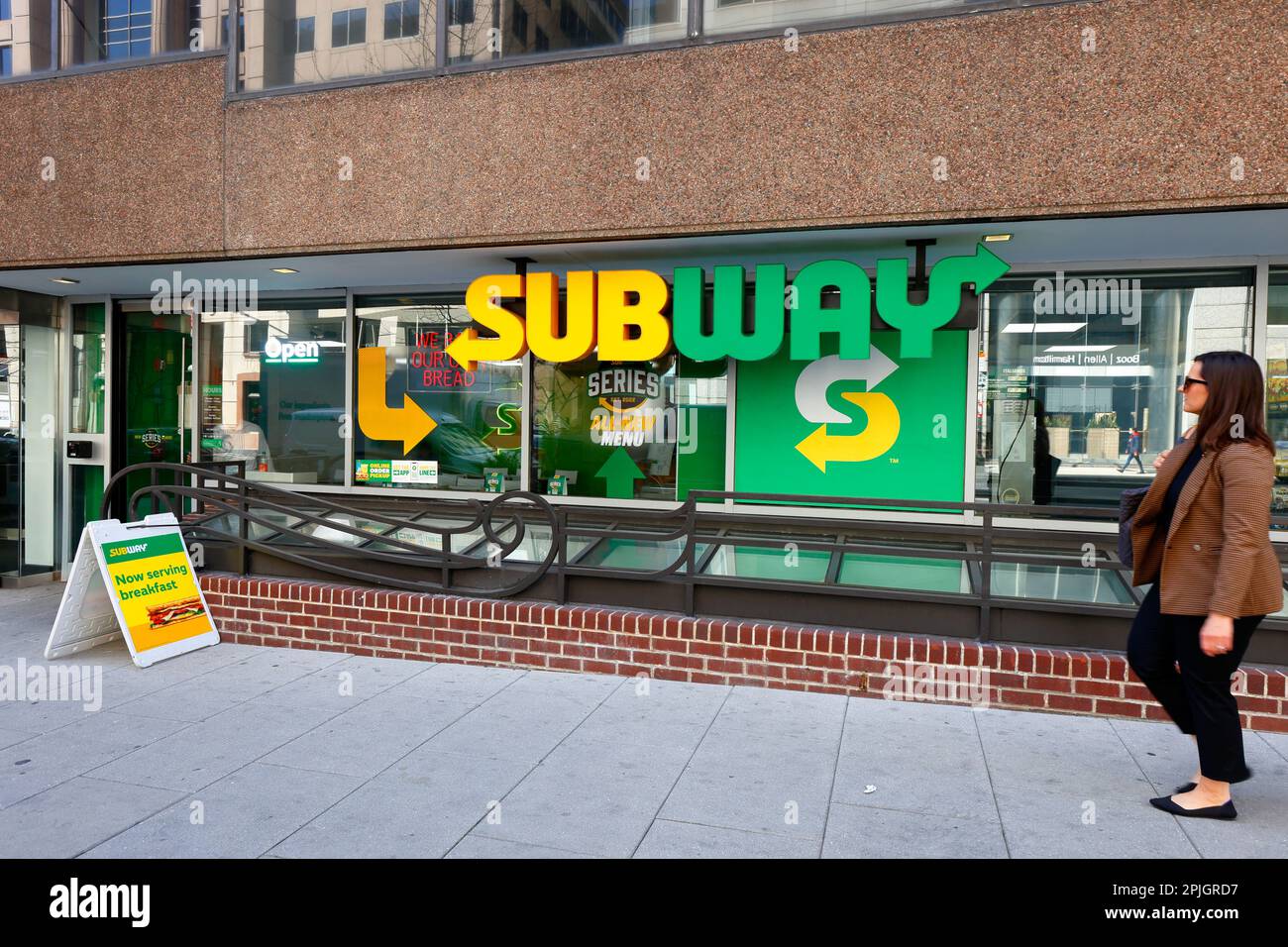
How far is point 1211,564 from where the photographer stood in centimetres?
378

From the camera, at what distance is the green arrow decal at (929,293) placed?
19.9ft

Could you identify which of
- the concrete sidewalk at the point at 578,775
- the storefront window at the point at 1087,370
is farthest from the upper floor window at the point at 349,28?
the storefront window at the point at 1087,370

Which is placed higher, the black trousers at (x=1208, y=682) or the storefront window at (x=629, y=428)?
the storefront window at (x=629, y=428)

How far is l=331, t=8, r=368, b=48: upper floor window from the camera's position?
7129 mm

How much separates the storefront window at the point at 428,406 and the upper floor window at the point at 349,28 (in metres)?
2.18

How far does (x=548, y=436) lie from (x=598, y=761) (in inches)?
154

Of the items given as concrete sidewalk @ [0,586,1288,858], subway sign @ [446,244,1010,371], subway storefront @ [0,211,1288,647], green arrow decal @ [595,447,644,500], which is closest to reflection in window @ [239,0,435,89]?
subway storefront @ [0,211,1288,647]

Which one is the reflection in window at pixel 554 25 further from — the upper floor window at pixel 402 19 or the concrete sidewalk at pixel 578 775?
the concrete sidewalk at pixel 578 775

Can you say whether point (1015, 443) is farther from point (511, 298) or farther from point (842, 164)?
point (511, 298)

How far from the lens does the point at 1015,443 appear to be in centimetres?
693

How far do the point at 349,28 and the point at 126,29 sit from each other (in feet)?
7.39

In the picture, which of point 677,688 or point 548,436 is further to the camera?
point 548,436

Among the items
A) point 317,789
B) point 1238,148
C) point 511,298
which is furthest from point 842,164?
point 317,789

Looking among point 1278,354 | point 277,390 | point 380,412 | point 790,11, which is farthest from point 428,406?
point 1278,354
